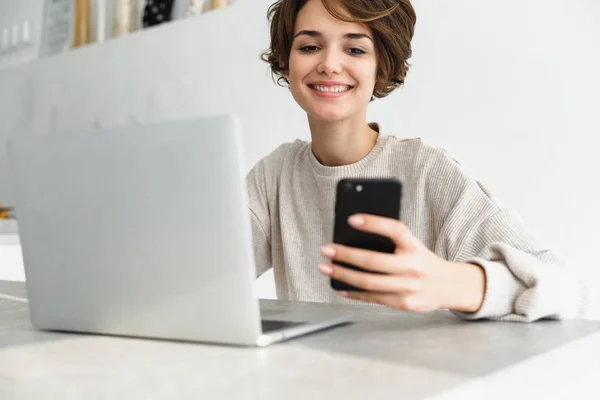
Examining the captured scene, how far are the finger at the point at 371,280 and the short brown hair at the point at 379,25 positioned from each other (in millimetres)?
682

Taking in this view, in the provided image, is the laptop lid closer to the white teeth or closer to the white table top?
the white table top

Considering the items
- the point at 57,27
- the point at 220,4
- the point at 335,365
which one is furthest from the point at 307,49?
the point at 57,27

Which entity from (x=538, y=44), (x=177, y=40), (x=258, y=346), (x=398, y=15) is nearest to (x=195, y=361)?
(x=258, y=346)

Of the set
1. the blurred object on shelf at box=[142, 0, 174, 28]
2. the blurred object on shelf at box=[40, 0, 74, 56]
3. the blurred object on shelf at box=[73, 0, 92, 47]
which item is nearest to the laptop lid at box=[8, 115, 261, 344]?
the blurred object on shelf at box=[142, 0, 174, 28]

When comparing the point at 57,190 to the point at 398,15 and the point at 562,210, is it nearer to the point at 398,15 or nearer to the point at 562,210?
the point at 398,15

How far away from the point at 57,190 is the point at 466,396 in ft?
1.69

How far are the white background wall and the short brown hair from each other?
0.38m

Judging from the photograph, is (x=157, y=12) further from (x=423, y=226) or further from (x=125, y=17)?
(x=423, y=226)

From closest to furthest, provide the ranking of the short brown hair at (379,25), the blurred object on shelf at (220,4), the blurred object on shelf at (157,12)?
the short brown hair at (379,25), the blurred object on shelf at (220,4), the blurred object on shelf at (157,12)

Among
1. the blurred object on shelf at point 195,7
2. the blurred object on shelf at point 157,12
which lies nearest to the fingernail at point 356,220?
the blurred object on shelf at point 195,7

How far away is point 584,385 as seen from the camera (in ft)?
2.25

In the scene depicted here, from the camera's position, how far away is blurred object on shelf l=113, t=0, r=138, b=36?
3064 mm

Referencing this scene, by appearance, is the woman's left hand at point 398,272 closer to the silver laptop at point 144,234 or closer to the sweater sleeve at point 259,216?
the silver laptop at point 144,234

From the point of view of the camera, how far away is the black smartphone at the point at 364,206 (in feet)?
2.39
